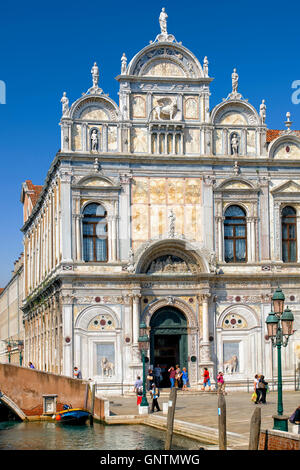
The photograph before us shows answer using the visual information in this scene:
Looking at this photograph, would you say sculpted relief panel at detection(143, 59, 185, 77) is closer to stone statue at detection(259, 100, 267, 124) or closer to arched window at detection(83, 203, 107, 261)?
stone statue at detection(259, 100, 267, 124)

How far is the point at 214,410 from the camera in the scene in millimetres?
32625

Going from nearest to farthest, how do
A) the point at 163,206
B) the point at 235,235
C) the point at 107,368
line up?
1. the point at 107,368
2. the point at 163,206
3. the point at 235,235

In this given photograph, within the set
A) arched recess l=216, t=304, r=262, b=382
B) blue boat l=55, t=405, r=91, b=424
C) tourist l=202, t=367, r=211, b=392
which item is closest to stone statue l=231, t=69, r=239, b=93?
arched recess l=216, t=304, r=262, b=382

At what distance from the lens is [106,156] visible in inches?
1641

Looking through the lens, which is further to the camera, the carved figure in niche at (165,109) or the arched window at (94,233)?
the carved figure in niche at (165,109)

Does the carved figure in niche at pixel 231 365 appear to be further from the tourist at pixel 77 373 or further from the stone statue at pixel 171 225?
the tourist at pixel 77 373

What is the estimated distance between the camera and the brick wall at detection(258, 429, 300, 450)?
20.8 meters

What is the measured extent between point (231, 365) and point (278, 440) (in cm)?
2034

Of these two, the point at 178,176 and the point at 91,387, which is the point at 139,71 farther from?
the point at 91,387

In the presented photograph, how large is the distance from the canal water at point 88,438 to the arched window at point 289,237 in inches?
587

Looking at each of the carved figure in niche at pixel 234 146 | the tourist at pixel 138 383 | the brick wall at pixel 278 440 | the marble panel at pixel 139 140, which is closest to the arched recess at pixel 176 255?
the marble panel at pixel 139 140

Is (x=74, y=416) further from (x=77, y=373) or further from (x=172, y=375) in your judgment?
(x=172, y=375)

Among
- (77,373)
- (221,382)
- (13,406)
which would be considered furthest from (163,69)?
(13,406)

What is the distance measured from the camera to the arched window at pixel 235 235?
4281cm
